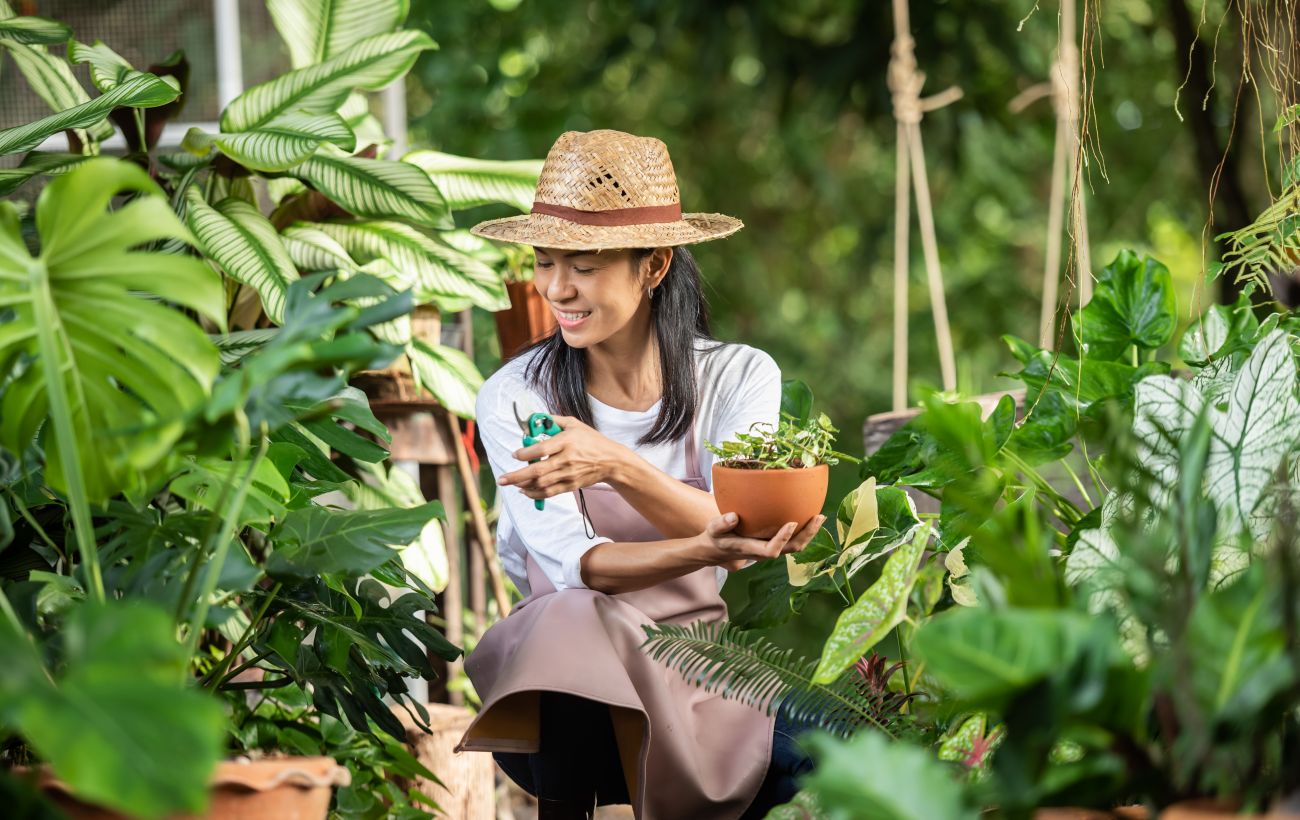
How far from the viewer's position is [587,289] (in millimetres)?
1654

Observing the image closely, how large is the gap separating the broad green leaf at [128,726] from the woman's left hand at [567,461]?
74cm

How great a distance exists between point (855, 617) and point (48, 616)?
2.53ft

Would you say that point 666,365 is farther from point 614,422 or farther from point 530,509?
point 530,509

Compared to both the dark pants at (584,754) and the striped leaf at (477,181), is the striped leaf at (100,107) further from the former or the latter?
the dark pants at (584,754)

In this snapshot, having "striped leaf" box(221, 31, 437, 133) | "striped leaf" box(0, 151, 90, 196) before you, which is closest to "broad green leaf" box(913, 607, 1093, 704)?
"striped leaf" box(0, 151, 90, 196)

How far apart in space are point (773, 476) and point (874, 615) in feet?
1.00

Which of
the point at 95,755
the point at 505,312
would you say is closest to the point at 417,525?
the point at 95,755

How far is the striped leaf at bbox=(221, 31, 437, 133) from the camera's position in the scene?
202 cm

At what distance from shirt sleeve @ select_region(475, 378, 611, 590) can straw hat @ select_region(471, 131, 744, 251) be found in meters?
0.23

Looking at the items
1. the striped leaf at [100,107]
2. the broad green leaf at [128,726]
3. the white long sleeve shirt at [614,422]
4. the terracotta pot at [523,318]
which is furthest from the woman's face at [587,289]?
the broad green leaf at [128,726]

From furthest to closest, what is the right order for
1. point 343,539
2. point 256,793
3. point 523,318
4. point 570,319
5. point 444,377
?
point 523,318 → point 444,377 → point 570,319 → point 343,539 → point 256,793

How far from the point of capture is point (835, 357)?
642cm

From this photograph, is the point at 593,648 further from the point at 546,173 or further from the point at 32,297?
the point at 32,297

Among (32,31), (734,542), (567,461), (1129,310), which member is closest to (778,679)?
(734,542)
